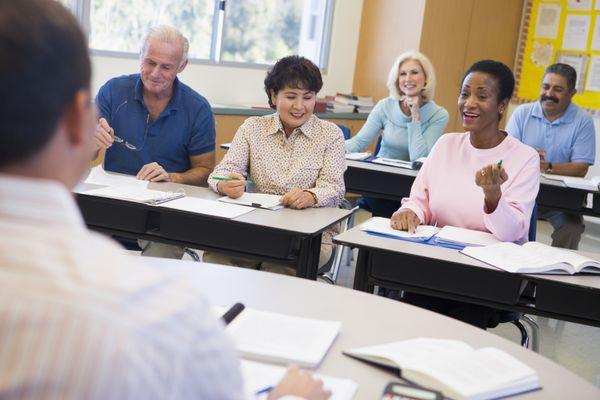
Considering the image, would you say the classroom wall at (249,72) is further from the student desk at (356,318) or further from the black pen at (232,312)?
the black pen at (232,312)

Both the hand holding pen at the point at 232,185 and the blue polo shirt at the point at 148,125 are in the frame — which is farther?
the blue polo shirt at the point at 148,125

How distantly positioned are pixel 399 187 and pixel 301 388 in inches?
118

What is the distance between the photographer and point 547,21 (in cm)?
709

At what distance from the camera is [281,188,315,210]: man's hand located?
289 centimetres

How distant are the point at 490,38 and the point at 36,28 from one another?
6.96 metres

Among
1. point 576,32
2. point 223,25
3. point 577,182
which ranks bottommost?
point 577,182

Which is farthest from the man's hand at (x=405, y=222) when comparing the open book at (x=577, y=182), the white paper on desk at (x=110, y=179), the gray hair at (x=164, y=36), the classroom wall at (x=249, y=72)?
the classroom wall at (x=249, y=72)

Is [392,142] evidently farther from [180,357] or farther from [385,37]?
[180,357]

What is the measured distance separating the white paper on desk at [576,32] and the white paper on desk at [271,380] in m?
6.14

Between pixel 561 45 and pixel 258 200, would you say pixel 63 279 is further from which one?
pixel 561 45

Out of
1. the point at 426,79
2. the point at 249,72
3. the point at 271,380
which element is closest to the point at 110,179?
the point at 271,380

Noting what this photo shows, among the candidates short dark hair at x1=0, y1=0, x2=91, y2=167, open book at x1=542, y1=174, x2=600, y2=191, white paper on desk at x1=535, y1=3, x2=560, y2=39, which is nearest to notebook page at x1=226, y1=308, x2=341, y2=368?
short dark hair at x1=0, y1=0, x2=91, y2=167

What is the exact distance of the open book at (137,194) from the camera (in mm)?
2789

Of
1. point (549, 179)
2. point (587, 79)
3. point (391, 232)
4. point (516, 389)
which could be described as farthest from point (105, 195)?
point (587, 79)
